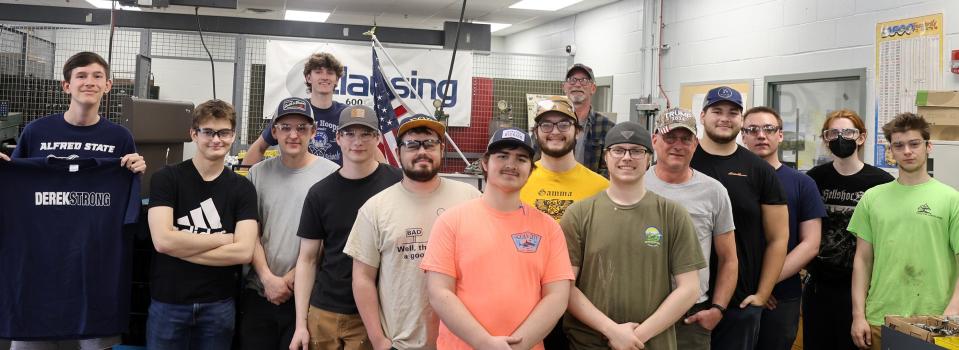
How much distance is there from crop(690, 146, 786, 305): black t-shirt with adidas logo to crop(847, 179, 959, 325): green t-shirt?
0.54m

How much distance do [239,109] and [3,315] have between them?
4036 mm

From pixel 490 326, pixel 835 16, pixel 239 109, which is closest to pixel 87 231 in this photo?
pixel 490 326

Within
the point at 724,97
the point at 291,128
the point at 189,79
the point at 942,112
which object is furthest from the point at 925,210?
the point at 189,79

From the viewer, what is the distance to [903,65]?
5.38 meters

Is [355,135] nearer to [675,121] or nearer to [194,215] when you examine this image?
[194,215]

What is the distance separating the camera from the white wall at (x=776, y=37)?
5.62m

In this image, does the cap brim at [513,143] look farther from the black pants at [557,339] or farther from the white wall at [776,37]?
the white wall at [776,37]

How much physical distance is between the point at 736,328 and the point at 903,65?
3550 millimetres

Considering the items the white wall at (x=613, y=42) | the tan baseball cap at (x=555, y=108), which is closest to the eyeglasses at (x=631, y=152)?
the tan baseball cap at (x=555, y=108)

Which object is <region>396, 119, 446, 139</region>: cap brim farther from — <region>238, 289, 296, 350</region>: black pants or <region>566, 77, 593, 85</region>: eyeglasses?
<region>566, 77, 593, 85</region>: eyeglasses

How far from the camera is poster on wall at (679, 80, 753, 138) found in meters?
7.06

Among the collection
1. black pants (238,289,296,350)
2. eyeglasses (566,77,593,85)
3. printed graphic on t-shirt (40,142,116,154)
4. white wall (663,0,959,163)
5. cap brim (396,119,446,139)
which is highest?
white wall (663,0,959,163)

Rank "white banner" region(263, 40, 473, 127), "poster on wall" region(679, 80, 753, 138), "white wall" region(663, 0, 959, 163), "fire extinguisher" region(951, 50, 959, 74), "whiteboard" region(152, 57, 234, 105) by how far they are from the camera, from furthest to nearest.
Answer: "whiteboard" region(152, 57, 234, 105)
"poster on wall" region(679, 80, 753, 138)
"white banner" region(263, 40, 473, 127)
"white wall" region(663, 0, 959, 163)
"fire extinguisher" region(951, 50, 959, 74)

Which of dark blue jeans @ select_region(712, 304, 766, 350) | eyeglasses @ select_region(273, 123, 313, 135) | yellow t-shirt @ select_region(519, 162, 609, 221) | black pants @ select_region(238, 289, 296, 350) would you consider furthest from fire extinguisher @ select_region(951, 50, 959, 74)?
black pants @ select_region(238, 289, 296, 350)
